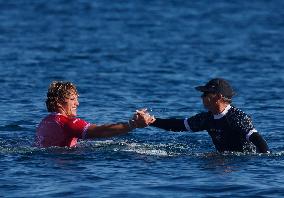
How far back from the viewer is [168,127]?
17.8m

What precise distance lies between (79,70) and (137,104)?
6.74 metres

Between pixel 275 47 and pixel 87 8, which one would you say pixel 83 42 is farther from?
pixel 87 8

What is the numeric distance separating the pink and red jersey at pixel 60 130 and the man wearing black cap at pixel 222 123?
4.25ft

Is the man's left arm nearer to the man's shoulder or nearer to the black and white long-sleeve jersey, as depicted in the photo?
the black and white long-sleeve jersey

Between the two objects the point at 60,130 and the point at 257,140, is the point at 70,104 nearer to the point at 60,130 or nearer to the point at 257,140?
the point at 60,130

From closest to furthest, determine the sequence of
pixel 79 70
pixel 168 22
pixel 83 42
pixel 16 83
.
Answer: pixel 16 83, pixel 79 70, pixel 83 42, pixel 168 22

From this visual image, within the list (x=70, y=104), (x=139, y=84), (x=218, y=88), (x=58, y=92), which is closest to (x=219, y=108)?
(x=218, y=88)

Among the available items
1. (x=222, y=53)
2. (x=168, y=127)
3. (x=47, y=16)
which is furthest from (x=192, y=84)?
(x=47, y=16)

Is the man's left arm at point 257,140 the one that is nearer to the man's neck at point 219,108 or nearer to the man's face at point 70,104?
the man's neck at point 219,108

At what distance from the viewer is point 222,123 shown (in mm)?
17391

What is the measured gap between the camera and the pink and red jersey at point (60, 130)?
17281mm

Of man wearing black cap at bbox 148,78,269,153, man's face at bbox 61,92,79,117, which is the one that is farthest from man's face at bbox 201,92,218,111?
man's face at bbox 61,92,79,117

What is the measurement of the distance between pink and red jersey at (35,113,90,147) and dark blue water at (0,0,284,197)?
0.19 meters

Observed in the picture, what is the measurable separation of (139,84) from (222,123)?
11.2 m
